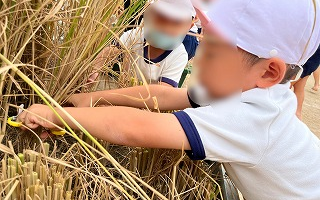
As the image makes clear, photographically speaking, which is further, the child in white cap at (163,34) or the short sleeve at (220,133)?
the child in white cap at (163,34)

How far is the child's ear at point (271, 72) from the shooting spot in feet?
2.46

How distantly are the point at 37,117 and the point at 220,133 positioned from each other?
0.30 m

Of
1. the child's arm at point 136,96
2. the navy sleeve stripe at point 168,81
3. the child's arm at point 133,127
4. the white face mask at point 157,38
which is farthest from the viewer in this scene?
the navy sleeve stripe at point 168,81

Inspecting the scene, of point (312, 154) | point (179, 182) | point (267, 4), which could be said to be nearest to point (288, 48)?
point (267, 4)

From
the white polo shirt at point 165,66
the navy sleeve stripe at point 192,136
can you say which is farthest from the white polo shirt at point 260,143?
the white polo shirt at point 165,66

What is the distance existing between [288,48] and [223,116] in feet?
0.54

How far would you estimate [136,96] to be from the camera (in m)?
0.95

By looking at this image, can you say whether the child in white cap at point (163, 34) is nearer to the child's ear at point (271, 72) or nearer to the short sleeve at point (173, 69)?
the short sleeve at point (173, 69)

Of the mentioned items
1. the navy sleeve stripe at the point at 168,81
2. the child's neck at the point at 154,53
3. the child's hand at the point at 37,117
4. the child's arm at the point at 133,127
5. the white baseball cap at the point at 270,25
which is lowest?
the navy sleeve stripe at the point at 168,81

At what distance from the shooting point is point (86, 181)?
2.33ft

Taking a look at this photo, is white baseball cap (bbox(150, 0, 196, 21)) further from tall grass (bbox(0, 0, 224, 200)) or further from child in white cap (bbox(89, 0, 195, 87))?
tall grass (bbox(0, 0, 224, 200))

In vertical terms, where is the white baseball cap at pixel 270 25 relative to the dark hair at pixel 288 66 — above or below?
above

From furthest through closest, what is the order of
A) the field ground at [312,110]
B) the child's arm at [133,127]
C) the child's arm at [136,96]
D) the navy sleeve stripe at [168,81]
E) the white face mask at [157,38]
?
the field ground at [312,110]
the navy sleeve stripe at [168,81]
the white face mask at [157,38]
the child's arm at [136,96]
the child's arm at [133,127]

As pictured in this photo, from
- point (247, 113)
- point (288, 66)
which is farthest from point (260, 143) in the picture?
point (288, 66)
